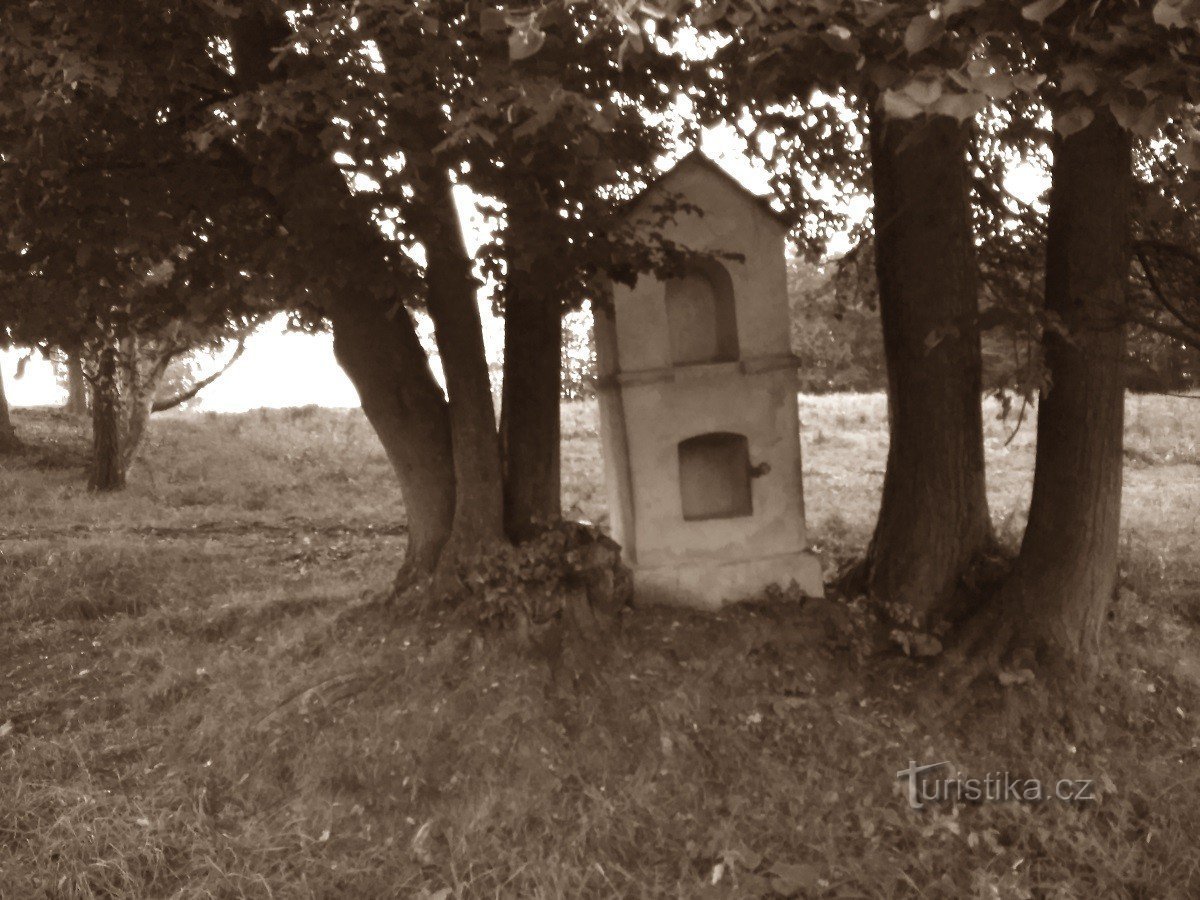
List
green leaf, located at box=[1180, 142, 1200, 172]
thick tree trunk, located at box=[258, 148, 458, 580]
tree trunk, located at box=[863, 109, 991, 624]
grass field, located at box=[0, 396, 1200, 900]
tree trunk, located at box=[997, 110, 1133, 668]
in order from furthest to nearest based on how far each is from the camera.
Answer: thick tree trunk, located at box=[258, 148, 458, 580], tree trunk, located at box=[863, 109, 991, 624], tree trunk, located at box=[997, 110, 1133, 668], grass field, located at box=[0, 396, 1200, 900], green leaf, located at box=[1180, 142, 1200, 172]

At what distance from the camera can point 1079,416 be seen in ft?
19.9

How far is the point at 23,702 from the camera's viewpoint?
626cm

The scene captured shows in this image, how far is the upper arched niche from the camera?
Result: 708 centimetres

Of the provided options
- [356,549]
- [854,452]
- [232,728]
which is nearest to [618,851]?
[232,728]

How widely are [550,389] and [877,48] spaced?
3532 millimetres

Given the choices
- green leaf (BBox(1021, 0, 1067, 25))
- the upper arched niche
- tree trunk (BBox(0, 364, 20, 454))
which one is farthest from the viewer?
tree trunk (BBox(0, 364, 20, 454))

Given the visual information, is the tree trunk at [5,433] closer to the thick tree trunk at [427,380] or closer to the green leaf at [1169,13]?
the thick tree trunk at [427,380]

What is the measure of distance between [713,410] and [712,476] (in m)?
0.56

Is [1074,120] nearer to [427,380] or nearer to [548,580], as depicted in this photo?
[548,580]

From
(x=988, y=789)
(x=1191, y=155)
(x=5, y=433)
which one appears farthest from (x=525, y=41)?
(x=5, y=433)

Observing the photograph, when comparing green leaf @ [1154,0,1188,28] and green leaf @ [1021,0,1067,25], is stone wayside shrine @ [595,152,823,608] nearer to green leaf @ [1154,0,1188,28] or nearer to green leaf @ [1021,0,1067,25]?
green leaf @ [1021,0,1067,25]

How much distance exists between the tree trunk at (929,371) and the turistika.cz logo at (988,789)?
4.47 feet

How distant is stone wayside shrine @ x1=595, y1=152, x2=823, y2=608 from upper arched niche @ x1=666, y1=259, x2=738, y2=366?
0.13 ft

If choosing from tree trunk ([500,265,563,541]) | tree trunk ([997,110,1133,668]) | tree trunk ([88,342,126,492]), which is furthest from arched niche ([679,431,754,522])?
tree trunk ([88,342,126,492])
